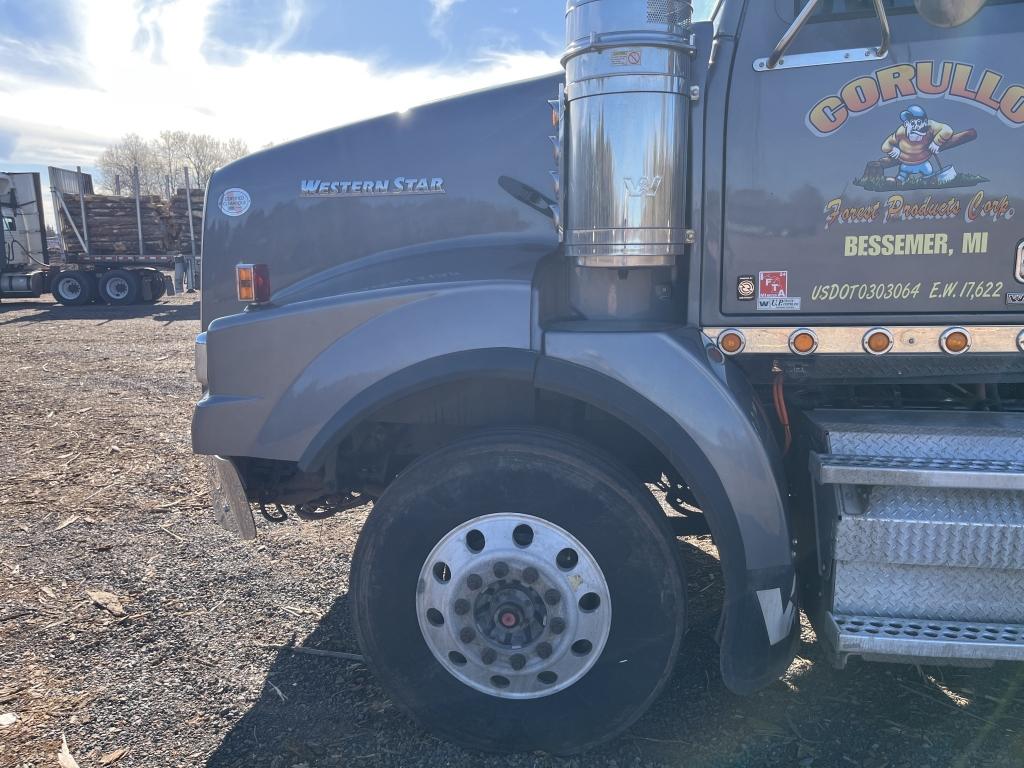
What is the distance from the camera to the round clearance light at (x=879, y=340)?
2561 millimetres

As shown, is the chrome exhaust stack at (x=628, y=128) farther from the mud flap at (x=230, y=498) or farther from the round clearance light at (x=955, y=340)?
the mud flap at (x=230, y=498)

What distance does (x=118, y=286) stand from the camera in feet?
68.7

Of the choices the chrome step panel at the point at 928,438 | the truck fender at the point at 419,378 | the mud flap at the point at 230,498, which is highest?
the truck fender at the point at 419,378

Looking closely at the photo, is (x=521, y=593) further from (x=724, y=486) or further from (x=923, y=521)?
(x=923, y=521)

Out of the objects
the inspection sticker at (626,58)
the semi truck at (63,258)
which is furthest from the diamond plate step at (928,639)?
the semi truck at (63,258)

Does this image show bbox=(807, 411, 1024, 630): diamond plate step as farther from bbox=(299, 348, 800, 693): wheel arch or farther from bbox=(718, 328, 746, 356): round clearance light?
bbox=(718, 328, 746, 356): round clearance light

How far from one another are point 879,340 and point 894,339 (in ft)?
0.16

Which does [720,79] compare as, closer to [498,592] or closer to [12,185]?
[498,592]

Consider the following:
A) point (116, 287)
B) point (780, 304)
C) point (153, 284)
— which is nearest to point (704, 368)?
point (780, 304)

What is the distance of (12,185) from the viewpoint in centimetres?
2086

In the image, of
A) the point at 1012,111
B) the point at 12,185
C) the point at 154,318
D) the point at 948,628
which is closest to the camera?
the point at 1012,111

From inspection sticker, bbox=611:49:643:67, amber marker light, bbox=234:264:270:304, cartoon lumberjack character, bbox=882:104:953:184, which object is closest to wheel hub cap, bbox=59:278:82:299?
amber marker light, bbox=234:264:270:304

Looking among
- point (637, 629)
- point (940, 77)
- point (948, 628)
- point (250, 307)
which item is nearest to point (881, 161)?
point (940, 77)

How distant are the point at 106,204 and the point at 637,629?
74.0ft
